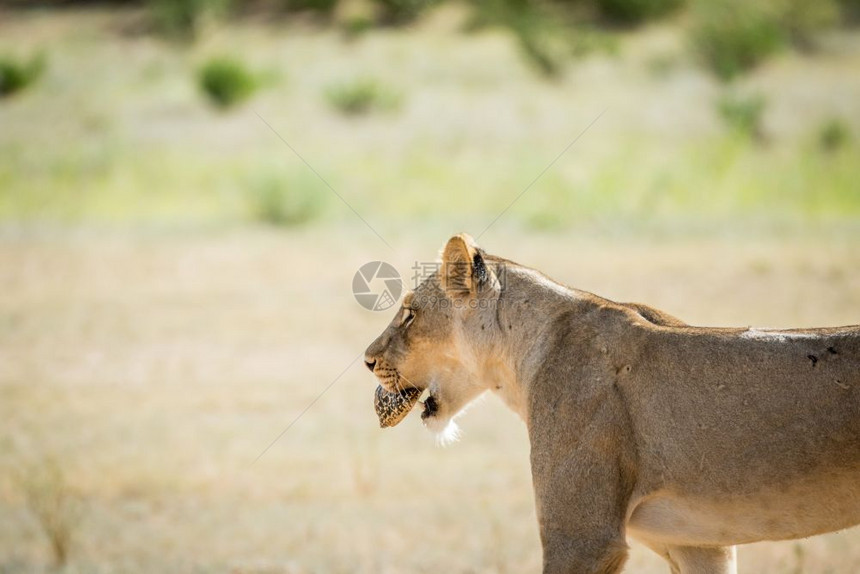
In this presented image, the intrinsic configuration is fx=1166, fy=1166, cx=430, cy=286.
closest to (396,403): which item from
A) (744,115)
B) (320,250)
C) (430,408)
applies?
(430,408)

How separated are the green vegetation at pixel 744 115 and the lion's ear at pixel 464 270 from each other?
3018 cm

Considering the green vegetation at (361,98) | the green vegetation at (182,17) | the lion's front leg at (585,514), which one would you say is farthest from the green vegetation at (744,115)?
the lion's front leg at (585,514)

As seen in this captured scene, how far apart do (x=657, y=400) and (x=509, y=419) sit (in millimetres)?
10239

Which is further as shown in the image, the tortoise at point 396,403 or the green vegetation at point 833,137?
the green vegetation at point 833,137

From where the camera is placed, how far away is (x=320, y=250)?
2459cm

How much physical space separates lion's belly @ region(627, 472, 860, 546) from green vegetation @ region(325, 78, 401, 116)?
110 feet

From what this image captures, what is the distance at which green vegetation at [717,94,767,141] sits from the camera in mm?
35219

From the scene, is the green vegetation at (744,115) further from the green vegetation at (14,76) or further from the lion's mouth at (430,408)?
the lion's mouth at (430,408)

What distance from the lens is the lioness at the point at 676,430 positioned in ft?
15.4

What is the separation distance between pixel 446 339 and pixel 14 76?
38050 millimetres

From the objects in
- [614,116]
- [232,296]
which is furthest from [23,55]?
[232,296]

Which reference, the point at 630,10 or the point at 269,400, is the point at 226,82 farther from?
the point at 269,400

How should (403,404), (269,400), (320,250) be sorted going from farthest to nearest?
(320,250)
(269,400)
(403,404)

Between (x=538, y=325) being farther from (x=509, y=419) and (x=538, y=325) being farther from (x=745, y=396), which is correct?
(x=509, y=419)
